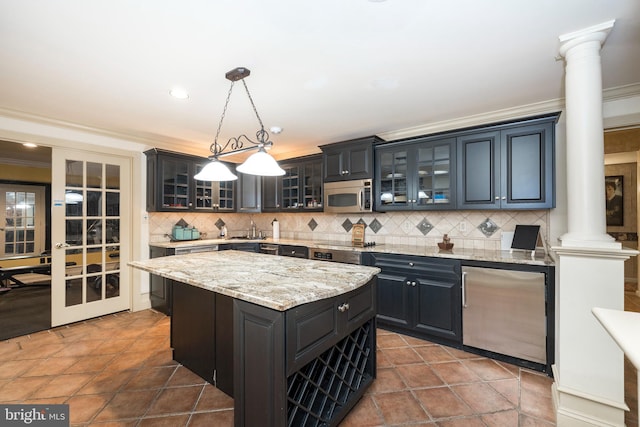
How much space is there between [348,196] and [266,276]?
7.06 feet

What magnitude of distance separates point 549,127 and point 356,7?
7.02 feet

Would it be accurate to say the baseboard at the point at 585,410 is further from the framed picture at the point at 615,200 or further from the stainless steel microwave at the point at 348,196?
the framed picture at the point at 615,200

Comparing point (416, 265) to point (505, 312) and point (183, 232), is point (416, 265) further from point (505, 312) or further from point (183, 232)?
point (183, 232)

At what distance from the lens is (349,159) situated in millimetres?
3801

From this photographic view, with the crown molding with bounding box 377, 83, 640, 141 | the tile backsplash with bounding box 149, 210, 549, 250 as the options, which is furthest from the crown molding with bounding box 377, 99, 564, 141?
the tile backsplash with bounding box 149, 210, 549, 250

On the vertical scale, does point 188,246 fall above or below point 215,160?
below

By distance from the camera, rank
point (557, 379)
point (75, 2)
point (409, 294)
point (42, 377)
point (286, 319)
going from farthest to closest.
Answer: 1. point (409, 294)
2. point (42, 377)
3. point (557, 379)
4. point (75, 2)
5. point (286, 319)

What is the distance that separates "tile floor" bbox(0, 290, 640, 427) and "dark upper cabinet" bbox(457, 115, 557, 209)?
149 cm

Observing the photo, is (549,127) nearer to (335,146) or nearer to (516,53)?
(516,53)

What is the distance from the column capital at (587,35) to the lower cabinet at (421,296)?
1.80 m

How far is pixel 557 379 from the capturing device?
190 centimetres

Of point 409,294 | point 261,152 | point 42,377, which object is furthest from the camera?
point 409,294

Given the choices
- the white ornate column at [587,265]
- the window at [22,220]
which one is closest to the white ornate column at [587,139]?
the white ornate column at [587,265]

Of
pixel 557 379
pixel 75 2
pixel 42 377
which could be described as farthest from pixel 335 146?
pixel 42 377
